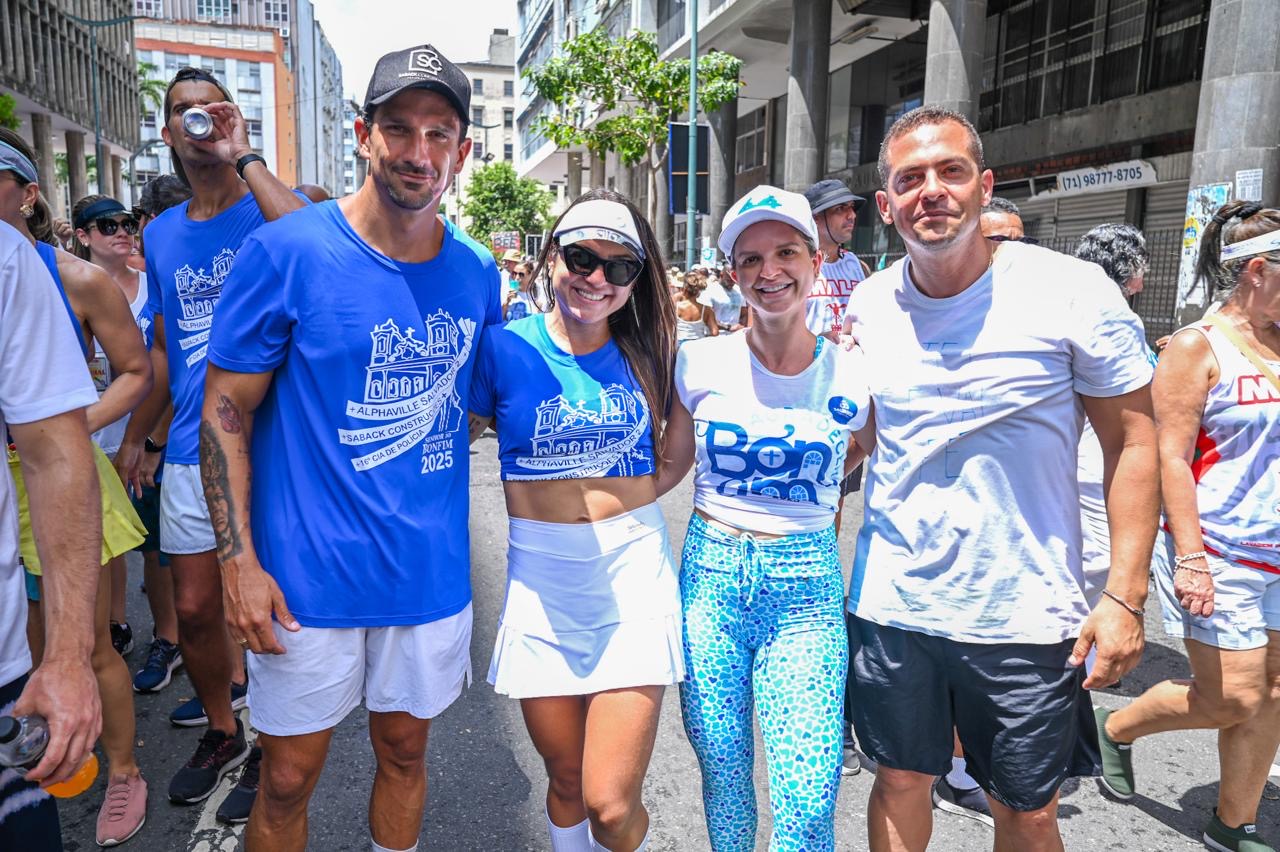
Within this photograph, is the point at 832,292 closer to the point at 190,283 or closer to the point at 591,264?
the point at 591,264

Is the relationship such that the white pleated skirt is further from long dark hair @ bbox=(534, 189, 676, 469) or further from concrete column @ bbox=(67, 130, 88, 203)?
concrete column @ bbox=(67, 130, 88, 203)

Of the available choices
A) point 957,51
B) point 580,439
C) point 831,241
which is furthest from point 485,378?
point 957,51

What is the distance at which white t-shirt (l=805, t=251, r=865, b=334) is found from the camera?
17.4ft

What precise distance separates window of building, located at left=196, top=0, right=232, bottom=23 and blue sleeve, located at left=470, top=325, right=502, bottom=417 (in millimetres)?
115075

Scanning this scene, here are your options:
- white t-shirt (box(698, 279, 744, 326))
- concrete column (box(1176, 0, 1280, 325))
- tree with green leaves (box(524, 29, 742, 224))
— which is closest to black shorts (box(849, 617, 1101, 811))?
A: concrete column (box(1176, 0, 1280, 325))

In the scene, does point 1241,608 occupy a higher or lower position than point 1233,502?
lower

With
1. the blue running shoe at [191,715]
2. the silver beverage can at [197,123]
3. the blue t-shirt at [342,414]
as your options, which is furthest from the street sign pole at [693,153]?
the blue t-shirt at [342,414]

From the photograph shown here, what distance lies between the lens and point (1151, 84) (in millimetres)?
15805

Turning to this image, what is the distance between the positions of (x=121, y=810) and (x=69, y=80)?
2132 inches

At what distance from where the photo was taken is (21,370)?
1.83 meters

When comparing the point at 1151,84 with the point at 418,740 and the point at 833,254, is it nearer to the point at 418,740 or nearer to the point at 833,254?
the point at 833,254

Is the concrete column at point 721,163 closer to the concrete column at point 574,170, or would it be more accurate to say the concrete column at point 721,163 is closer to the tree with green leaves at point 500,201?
the concrete column at point 574,170

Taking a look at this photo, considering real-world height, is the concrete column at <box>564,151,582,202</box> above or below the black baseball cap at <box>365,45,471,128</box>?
above

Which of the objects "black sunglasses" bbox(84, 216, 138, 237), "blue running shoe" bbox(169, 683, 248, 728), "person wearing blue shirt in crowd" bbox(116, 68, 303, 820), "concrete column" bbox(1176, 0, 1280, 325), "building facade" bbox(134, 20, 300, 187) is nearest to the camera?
"person wearing blue shirt in crowd" bbox(116, 68, 303, 820)
